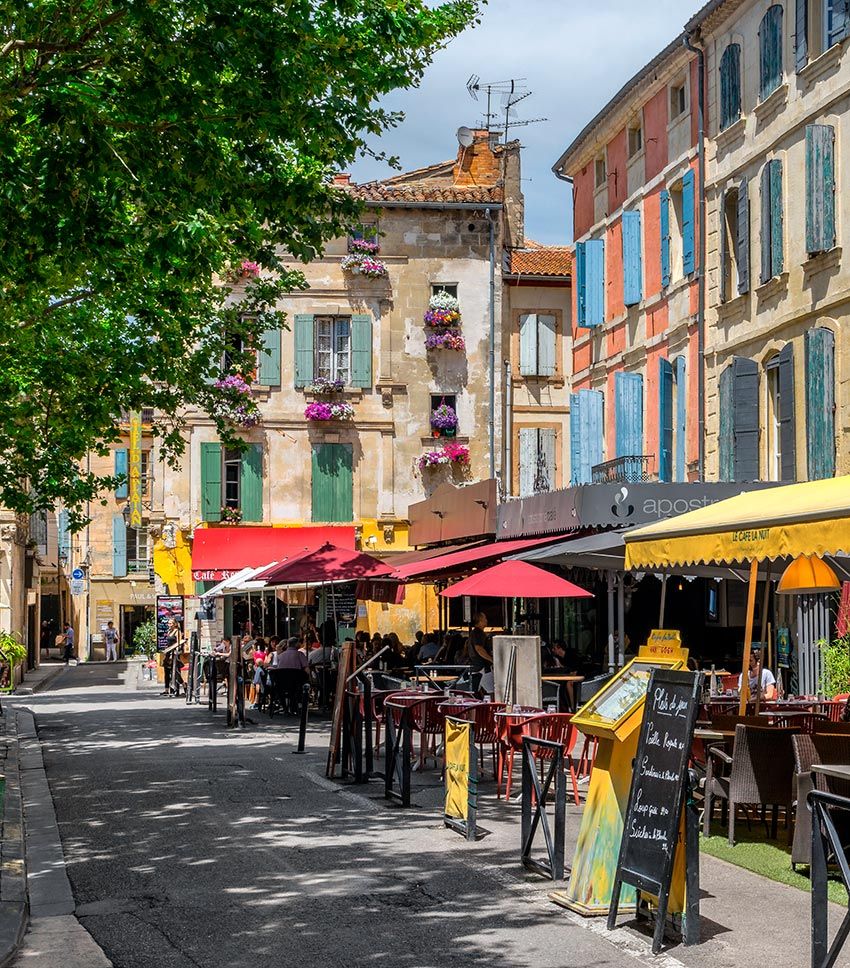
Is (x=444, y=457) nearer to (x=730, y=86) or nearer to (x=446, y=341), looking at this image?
(x=446, y=341)

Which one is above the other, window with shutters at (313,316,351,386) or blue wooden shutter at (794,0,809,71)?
blue wooden shutter at (794,0,809,71)

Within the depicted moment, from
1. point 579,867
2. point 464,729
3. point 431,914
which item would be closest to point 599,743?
point 579,867

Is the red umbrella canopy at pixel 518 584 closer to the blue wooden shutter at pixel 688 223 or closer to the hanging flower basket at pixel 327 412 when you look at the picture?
the blue wooden shutter at pixel 688 223

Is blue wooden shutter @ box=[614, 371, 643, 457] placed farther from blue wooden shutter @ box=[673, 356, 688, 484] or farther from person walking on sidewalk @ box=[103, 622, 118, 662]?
person walking on sidewalk @ box=[103, 622, 118, 662]

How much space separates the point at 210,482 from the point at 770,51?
21115mm

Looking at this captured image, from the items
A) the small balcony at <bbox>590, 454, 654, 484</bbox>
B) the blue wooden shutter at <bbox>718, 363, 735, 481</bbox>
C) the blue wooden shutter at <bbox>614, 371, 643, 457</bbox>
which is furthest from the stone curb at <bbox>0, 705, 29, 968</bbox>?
the blue wooden shutter at <bbox>614, 371, 643, 457</bbox>

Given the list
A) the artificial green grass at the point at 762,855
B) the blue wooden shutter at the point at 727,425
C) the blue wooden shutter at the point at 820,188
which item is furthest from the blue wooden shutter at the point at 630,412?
the artificial green grass at the point at 762,855

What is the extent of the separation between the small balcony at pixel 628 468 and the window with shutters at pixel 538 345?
1223 centimetres

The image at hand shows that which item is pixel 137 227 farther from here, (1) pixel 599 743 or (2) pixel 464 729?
(1) pixel 599 743

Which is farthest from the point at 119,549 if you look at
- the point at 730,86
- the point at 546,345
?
the point at 730,86

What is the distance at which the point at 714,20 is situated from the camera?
23.8 m

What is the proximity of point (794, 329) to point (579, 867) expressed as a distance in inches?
552

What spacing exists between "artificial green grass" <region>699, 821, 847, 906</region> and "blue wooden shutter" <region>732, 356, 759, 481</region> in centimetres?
1140

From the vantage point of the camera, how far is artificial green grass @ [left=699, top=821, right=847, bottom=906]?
9008mm
